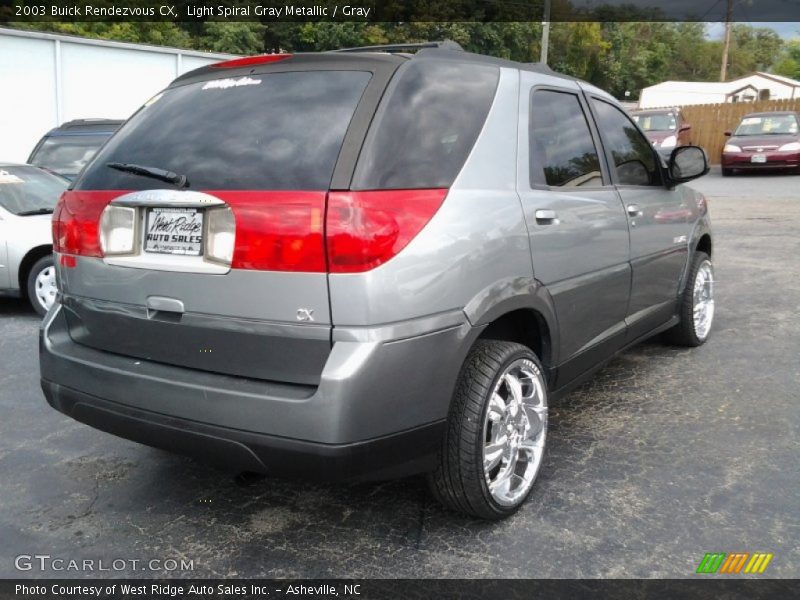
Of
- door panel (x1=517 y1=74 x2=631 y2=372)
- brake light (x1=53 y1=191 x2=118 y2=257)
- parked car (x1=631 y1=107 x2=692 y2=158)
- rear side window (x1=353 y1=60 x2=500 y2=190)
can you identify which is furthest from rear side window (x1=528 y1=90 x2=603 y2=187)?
parked car (x1=631 y1=107 x2=692 y2=158)

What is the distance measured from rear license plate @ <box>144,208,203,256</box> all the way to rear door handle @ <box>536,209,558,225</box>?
1.35 m

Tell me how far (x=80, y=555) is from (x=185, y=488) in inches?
23.4

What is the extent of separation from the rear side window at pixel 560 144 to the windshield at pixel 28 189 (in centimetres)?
528

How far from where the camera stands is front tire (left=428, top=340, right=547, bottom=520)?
109 inches

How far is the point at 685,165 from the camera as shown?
463 cm

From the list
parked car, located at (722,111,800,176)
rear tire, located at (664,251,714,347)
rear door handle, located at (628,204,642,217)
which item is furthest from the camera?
parked car, located at (722,111,800,176)

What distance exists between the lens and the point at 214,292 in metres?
2.56

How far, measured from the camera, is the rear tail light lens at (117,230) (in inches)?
109

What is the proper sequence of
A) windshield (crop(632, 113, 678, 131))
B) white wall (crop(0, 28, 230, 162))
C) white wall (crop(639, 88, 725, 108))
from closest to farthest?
white wall (crop(0, 28, 230, 162)) < windshield (crop(632, 113, 678, 131)) < white wall (crop(639, 88, 725, 108))

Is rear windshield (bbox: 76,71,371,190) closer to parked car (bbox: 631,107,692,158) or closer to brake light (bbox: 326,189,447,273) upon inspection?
brake light (bbox: 326,189,447,273)

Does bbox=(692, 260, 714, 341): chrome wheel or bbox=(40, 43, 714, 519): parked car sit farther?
bbox=(692, 260, 714, 341): chrome wheel

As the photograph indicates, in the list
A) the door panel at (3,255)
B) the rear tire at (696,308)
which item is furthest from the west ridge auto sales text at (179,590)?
the door panel at (3,255)

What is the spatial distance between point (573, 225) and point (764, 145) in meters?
19.7

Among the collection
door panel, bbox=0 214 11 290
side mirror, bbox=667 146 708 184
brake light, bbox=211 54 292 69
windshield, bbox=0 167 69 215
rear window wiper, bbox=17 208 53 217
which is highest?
brake light, bbox=211 54 292 69
